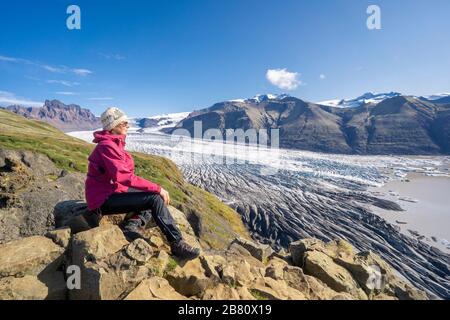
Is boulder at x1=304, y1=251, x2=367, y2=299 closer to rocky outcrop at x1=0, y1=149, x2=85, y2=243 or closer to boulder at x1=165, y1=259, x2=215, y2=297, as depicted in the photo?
boulder at x1=165, y1=259, x2=215, y2=297

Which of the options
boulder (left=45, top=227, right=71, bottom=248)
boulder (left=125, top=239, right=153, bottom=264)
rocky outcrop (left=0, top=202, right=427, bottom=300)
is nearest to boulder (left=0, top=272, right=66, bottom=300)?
rocky outcrop (left=0, top=202, right=427, bottom=300)

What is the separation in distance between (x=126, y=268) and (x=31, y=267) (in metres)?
2.48

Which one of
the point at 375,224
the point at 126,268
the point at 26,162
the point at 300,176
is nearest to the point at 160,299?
the point at 126,268

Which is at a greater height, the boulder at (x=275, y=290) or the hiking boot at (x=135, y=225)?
the hiking boot at (x=135, y=225)

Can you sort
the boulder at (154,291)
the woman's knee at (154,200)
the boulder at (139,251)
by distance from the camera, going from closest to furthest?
the boulder at (154,291) < the boulder at (139,251) < the woman's knee at (154,200)

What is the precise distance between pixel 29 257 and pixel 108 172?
9.51 feet

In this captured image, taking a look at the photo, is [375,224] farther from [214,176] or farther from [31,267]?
[31,267]

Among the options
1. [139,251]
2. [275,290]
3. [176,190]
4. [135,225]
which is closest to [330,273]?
[275,290]

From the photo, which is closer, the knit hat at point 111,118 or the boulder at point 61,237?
the knit hat at point 111,118

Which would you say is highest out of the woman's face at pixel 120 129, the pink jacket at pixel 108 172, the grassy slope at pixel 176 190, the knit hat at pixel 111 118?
the knit hat at pixel 111 118

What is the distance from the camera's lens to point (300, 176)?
124m

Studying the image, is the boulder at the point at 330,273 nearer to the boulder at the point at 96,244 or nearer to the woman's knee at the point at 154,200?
the woman's knee at the point at 154,200

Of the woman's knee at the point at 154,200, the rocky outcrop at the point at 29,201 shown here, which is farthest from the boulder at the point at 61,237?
the rocky outcrop at the point at 29,201

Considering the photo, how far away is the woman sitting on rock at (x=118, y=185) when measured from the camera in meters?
7.46
